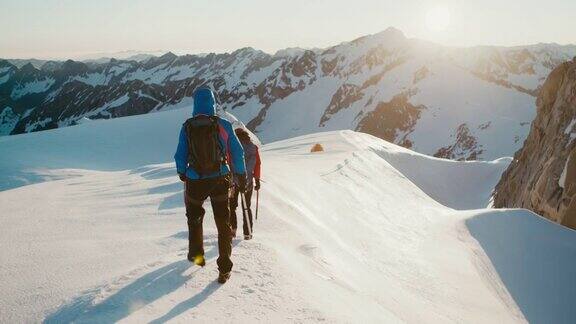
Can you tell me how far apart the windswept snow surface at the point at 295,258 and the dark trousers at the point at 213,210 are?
0.30 m

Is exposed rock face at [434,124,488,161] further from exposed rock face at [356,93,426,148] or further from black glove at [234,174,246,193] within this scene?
black glove at [234,174,246,193]

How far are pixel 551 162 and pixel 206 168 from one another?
74.5 ft

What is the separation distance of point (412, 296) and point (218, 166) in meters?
4.97

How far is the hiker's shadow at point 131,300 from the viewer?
13.8 feet

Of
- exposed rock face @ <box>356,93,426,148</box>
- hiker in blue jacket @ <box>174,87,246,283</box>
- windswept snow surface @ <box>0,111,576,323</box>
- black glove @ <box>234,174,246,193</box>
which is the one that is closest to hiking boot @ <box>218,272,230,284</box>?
hiker in blue jacket @ <box>174,87,246,283</box>

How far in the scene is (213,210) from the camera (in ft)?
18.3

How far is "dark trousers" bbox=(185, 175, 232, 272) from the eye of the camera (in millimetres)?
5449

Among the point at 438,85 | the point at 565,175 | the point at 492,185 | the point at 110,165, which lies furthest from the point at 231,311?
the point at 438,85

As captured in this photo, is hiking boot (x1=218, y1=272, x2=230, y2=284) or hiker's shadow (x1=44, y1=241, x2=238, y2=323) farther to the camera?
hiking boot (x1=218, y1=272, x2=230, y2=284)

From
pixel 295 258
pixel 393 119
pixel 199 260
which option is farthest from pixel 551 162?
pixel 393 119

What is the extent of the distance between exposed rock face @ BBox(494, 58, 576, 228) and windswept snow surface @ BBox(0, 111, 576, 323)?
399cm

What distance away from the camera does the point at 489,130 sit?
110312 mm

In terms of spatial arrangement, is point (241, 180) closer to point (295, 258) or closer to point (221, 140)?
point (221, 140)

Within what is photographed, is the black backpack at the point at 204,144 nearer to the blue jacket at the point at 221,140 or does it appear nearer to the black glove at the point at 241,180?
the blue jacket at the point at 221,140
